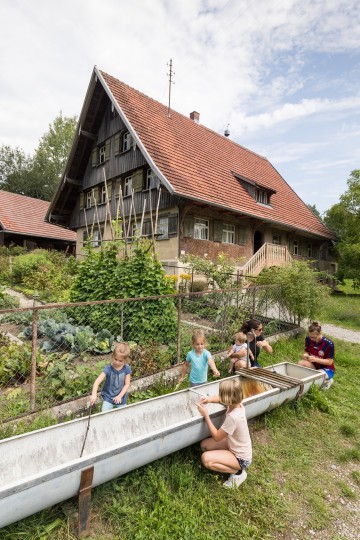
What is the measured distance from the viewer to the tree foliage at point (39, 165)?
40.1 m

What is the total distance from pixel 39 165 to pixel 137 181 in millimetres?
30958

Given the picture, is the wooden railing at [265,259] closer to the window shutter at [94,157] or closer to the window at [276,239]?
the window at [276,239]

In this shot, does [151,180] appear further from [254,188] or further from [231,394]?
[231,394]

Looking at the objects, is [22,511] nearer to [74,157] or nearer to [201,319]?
[201,319]

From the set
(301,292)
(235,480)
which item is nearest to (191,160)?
(301,292)

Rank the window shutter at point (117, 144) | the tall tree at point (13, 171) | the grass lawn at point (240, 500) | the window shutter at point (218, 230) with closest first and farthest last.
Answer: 1. the grass lawn at point (240, 500)
2. the window shutter at point (218, 230)
3. the window shutter at point (117, 144)
4. the tall tree at point (13, 171)

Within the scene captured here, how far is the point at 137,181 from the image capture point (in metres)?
15.5

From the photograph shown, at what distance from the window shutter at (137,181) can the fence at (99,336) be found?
8.49 meters

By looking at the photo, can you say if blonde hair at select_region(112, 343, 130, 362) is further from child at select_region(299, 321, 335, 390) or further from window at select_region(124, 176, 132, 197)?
window at select_region(124, 176, 132, 197)

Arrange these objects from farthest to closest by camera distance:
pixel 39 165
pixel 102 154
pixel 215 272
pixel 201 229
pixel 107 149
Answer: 1. pixel 39 165
2. pixel 102 154
3. pixel 107 149
4. pixel 201 229
5. pixel 215 272

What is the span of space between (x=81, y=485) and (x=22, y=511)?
0.41m

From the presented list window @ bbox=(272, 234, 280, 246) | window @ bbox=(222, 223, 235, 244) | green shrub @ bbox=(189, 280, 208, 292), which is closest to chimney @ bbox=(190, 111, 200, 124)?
window @ bbox=(272, 234, 280, 246)

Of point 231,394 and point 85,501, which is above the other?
point 231,394

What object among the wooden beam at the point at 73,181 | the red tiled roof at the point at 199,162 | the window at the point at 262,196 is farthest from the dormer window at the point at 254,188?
the wooden beam at the point at 73,181
